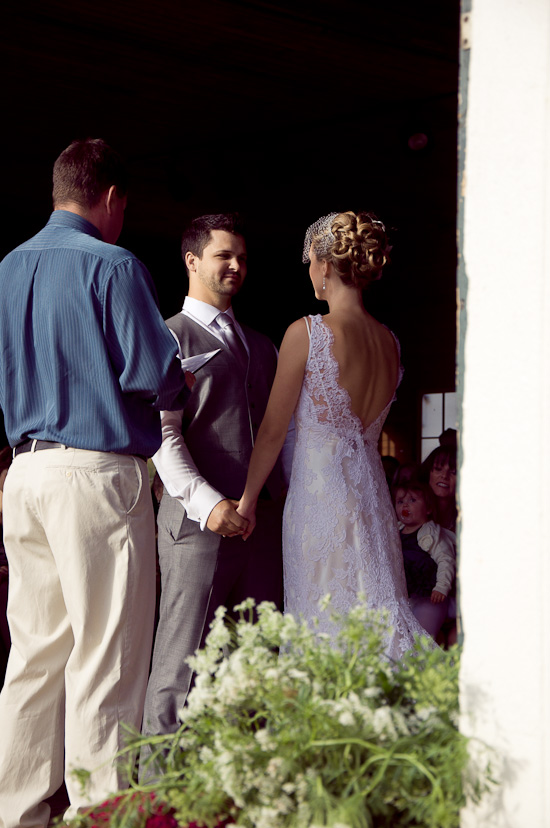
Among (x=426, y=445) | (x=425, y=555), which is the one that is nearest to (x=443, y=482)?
(x=425, y=555)

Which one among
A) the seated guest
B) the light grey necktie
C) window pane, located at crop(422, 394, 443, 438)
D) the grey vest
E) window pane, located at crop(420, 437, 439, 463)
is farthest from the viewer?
window pane, located at crop(420, 437, 439, 463)

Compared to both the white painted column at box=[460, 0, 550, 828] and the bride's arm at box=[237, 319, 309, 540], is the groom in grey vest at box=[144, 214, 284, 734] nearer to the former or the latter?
the bride's arm at box=[237, 319, 309, 540]

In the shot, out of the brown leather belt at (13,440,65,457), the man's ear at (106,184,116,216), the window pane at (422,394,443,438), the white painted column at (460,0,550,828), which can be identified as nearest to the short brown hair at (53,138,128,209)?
the man's ear at (106,184,116,216)

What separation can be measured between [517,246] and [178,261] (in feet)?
28.1

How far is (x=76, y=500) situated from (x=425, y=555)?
2.36m

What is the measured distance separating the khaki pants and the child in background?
206 centimetres

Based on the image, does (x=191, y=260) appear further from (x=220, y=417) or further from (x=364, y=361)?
(x=364, y=361)

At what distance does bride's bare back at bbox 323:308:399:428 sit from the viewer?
2.63 m

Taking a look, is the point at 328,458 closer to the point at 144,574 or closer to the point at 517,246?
the point at 144,574

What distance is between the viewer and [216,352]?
285 centimetres

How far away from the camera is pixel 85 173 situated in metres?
2.31

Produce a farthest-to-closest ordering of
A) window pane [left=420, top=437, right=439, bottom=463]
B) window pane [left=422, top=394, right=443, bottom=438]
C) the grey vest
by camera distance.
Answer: window pane [left=420, top=437, right=439, bottom=463] < window pane [left=422, top=394, right=443, bottom=438] < the grey vest

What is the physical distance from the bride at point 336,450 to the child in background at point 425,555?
1.42m

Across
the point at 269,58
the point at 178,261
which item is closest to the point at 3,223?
the point at 178,261
